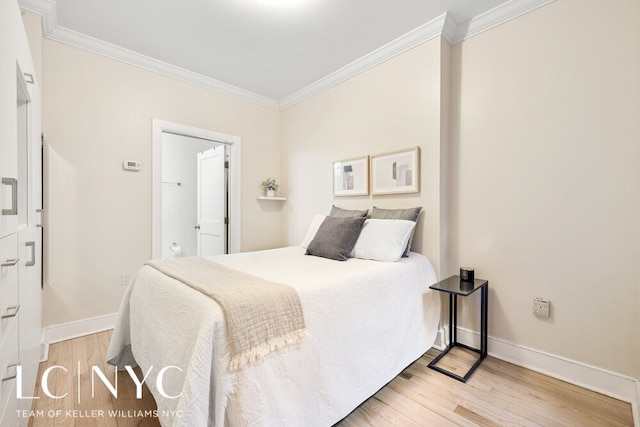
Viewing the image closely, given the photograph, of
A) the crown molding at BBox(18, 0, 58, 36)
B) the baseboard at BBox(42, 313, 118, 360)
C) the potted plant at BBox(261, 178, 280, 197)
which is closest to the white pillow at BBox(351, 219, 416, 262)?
the potted plant at BBox(261, 178, 280, 197)

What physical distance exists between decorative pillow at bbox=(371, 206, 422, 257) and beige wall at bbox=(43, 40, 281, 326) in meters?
2.25

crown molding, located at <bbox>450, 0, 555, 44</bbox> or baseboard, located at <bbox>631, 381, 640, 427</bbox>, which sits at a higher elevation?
crown molding, located at <bbox>450, 0, 555, 44</bbox>

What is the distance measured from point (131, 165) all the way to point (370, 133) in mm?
2350

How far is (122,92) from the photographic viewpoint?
8.84 ft

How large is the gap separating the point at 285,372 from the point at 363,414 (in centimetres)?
64

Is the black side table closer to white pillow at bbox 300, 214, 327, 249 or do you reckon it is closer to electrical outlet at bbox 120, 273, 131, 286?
white pillow at bbox 300, 214, 327, 249

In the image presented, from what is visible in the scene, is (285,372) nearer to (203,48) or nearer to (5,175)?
(5,175)

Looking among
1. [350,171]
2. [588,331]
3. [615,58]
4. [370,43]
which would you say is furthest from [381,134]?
[588,331]

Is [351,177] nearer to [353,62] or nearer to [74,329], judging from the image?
[353,62]

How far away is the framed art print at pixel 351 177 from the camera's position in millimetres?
2805

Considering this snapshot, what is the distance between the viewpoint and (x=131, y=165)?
8.96 feet

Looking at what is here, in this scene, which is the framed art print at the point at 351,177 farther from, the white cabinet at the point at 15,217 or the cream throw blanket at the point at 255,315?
the white cabinet at the point at 15,217

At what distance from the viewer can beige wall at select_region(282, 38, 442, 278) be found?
2.33 metres

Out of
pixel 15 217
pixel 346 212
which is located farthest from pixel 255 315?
pixel 346 212
